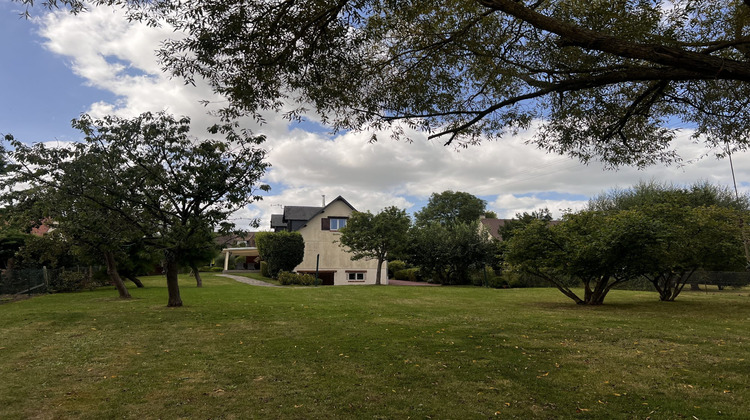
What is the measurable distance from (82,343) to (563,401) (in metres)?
8.83

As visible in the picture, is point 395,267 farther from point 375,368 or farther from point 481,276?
point 375,368

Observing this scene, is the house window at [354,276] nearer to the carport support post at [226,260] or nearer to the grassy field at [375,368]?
the carport support post at [226,260]

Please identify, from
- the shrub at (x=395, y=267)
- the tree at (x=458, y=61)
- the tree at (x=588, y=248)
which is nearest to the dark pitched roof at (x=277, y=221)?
the shrub at (x=395, y=267)

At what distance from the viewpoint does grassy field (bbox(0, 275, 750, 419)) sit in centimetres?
471

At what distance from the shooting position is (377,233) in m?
32.2

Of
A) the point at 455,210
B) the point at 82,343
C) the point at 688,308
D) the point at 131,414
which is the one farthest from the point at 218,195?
the point at 455,210

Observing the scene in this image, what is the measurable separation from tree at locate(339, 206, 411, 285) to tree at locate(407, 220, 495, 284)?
2.98m

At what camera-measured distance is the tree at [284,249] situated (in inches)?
1437

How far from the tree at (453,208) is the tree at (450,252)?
3712cm

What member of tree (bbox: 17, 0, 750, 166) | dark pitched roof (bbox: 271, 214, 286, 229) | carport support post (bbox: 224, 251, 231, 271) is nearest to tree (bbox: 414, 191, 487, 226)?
dark pitched roof (bbox: 271, 214, 286, 229)

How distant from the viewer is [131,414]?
4539 millimetres

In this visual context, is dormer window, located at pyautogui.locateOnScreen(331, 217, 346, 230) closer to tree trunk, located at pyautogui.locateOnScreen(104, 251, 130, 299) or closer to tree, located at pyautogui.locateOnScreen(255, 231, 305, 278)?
tree, located at pyautogui.locateOnScreen(255, 231, 305, 278)

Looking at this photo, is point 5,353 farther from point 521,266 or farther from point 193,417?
point 521,266

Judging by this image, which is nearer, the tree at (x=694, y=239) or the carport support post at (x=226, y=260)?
the tree at (x=694, y=239)
